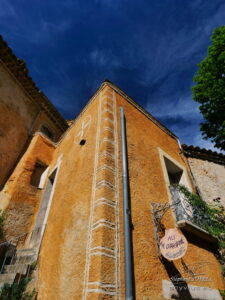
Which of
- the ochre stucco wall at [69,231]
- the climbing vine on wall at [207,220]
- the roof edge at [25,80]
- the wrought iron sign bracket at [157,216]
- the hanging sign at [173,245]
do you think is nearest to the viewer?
the hanging sign at [173,245]

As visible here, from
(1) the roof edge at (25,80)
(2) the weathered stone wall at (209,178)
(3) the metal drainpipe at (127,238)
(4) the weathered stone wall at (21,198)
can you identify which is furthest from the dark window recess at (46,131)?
(2) the weathered stone wall at (209,178)

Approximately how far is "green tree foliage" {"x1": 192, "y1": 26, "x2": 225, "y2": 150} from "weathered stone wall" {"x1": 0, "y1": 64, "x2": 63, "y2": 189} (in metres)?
9.29

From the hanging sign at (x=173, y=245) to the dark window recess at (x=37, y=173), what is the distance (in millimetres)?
6635

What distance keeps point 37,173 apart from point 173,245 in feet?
23.6

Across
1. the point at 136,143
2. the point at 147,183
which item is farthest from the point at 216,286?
the point at 136,143

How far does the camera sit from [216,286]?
4.16 metres

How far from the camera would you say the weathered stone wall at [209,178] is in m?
7.38

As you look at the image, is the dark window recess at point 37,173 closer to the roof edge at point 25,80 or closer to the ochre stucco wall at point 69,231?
the ochre stucco wall at point 69,231

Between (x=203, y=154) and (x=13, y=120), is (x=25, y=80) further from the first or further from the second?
(x=203, y=154)

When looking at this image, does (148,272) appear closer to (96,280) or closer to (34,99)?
(96,280)

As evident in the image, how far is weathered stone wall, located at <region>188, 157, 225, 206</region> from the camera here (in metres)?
7.38

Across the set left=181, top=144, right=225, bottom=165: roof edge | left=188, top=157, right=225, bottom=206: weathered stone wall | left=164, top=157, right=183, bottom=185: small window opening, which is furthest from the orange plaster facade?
left=181, top=144, right=225, bottom=165: roof edge

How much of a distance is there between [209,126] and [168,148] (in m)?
3.23

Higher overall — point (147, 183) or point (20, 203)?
point (20, 203)
